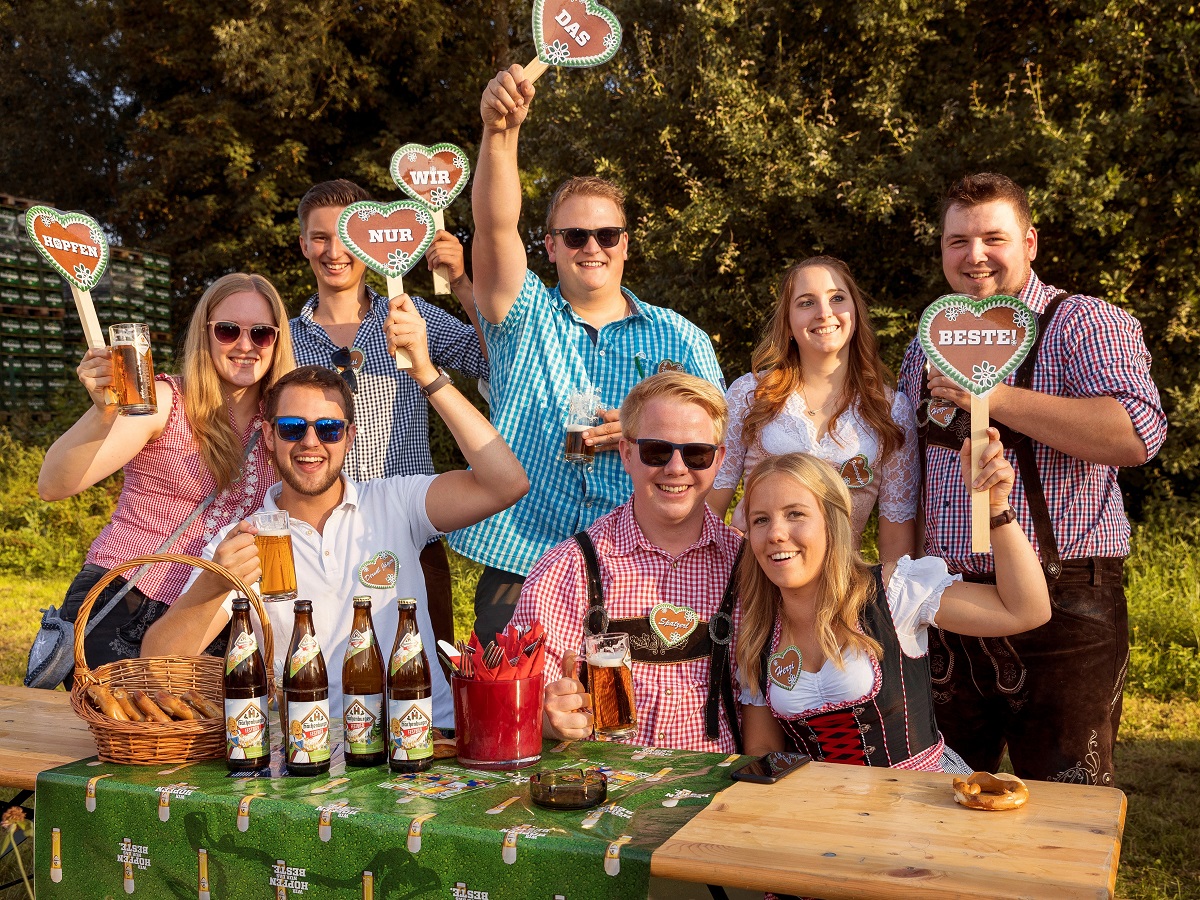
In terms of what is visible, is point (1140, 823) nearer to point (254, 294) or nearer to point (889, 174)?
point (254, 294)

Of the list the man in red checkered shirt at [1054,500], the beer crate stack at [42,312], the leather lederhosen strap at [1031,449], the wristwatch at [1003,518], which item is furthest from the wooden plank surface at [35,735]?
the beer crate stack at [42,312]

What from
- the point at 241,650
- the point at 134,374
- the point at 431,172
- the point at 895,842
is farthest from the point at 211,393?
the point at 895,842

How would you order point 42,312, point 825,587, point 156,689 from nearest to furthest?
point 156,689, point 825,587, point 42,312

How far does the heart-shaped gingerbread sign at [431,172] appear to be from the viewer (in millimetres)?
4082

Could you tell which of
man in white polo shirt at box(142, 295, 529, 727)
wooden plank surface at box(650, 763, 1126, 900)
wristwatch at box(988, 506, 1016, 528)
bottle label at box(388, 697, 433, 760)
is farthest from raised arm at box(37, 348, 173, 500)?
wristwatch at box(988, 506, 1016, 528)

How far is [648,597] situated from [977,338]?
1122 millimetres

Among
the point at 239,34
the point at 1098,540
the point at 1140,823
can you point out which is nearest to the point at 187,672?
the point at 1098,540

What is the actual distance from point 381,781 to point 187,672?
64 cm

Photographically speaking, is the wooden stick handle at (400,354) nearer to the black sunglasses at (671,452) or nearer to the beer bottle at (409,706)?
the black sunglasses at (671,452)

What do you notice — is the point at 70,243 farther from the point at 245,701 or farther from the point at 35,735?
the point at 245,701

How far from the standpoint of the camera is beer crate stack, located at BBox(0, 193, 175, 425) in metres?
15.1

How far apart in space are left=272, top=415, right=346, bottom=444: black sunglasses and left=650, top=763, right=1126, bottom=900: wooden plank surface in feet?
5.26

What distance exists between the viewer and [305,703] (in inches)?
96.7

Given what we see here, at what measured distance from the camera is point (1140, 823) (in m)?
4.85
